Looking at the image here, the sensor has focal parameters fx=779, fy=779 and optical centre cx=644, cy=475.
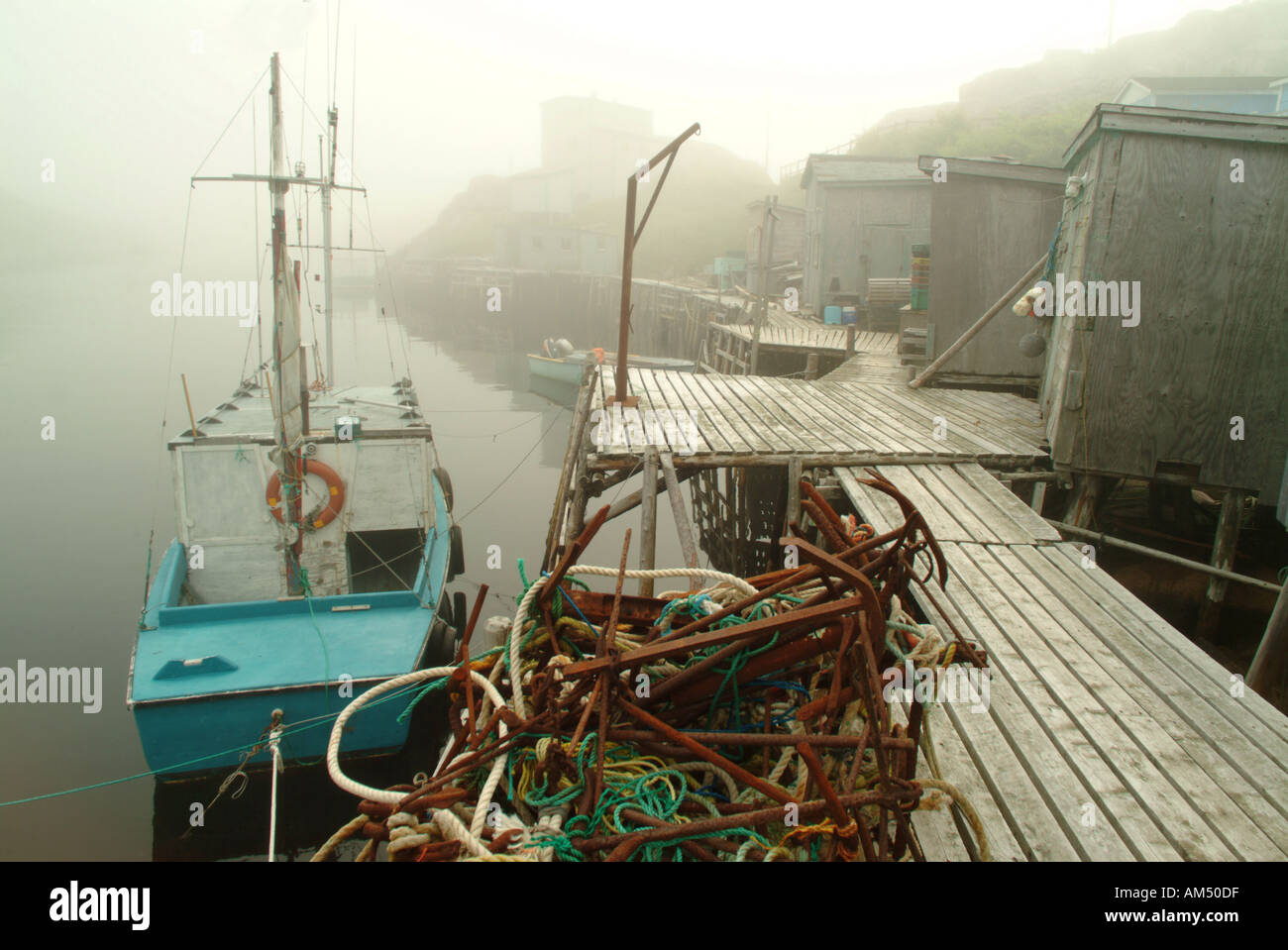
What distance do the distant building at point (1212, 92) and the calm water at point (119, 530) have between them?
28.9 metres

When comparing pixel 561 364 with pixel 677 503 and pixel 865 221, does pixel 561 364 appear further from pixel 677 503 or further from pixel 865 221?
pixel 677 503

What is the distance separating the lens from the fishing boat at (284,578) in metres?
8.45

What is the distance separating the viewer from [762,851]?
254 cm

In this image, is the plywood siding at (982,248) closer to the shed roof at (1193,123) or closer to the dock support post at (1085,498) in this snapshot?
the dock support post at (1085,498)

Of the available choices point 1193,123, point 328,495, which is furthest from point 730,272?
point 1193,123

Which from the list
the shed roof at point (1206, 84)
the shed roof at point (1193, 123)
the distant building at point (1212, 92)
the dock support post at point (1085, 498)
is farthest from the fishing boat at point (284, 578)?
the shed roof at point (1206, 84)

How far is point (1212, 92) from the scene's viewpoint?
108 feet

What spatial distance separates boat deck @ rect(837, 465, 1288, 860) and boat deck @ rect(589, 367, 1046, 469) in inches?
106

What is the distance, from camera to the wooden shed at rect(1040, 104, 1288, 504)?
25.6 feet

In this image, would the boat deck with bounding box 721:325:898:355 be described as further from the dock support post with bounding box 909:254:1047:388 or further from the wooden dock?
the dock support post with bounding box 909:254:1047:388

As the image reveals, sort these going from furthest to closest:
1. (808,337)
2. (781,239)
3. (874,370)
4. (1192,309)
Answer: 1. (781,239)
2. (808,337)
3. (874,370)
4. (1192,309)

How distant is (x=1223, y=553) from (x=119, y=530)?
74.3ft
